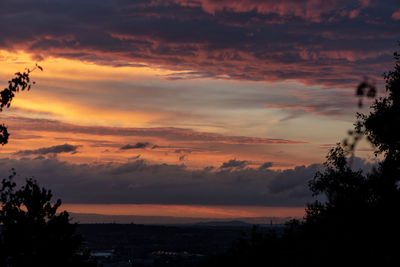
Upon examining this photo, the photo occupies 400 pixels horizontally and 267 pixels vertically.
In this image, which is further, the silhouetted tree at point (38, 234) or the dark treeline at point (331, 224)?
the silhouetted tree at point (38, 234)

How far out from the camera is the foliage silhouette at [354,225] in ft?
85.1

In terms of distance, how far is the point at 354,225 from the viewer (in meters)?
29.8

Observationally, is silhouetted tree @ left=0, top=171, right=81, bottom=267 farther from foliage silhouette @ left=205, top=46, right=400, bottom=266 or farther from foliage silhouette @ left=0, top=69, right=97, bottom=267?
foliage silhouette @ left=205, top=46, right=400, bottom=266

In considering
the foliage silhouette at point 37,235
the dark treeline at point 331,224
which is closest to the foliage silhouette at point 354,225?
the dark treeline at point 331,224

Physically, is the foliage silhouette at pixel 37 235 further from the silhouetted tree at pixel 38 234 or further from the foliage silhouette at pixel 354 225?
the foliage silhouette at pixel 354 225

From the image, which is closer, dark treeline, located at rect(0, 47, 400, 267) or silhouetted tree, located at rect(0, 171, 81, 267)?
dark treeline, located at rect(0, 47, 400, 267)

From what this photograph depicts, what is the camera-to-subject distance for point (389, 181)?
4284 centimetres

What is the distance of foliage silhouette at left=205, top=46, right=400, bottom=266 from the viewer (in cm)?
2594

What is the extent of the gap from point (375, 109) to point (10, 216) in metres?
31.1

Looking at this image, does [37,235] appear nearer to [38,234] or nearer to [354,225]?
[38,234]

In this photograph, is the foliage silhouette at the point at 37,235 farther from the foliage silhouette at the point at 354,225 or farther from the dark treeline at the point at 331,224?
the foliage silhouette at the point at 354,225

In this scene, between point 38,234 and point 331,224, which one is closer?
point 331,224

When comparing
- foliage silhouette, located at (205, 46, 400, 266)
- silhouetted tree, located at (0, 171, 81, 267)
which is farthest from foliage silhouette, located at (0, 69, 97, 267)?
foliage silhouette, located at (205, 46, 400, 266)

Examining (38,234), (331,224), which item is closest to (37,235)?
(38,234)
